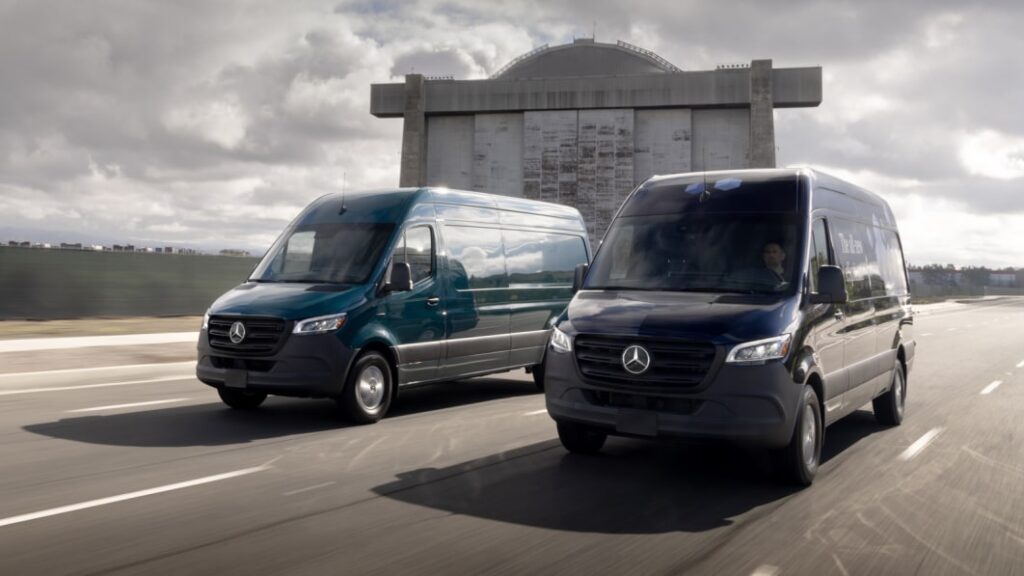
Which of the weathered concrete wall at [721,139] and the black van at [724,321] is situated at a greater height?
the weathered concrete wall at [721,139]

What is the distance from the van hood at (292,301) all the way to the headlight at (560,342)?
2.79 meters

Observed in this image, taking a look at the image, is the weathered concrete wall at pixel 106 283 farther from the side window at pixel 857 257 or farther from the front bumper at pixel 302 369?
the side window at pixel 857 257

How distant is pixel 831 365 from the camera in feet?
23.4

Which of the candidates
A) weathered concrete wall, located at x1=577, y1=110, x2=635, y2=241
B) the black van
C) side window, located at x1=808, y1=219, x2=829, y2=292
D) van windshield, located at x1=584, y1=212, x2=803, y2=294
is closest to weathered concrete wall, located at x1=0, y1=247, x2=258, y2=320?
the black van

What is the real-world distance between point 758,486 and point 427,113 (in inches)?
1874

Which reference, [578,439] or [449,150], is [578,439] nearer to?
[578,439]

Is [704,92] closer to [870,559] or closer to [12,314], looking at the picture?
[12,314]

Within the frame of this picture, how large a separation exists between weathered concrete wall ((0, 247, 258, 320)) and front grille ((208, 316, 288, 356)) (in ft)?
44.1

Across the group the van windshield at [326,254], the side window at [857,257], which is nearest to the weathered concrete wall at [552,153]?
the van windshield at [326,254]

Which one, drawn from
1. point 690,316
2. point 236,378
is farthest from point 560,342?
point 236,378

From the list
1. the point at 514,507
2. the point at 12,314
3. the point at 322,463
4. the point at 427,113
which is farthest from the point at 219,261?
the point at 427,113

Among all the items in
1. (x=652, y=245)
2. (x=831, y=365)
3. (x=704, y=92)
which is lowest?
(x=831, y=365)

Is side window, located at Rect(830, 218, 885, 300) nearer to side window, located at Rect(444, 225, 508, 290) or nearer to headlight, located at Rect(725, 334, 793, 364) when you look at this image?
headlight, located at Rect(725, 334, 793, 364)

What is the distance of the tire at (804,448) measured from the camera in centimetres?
632
